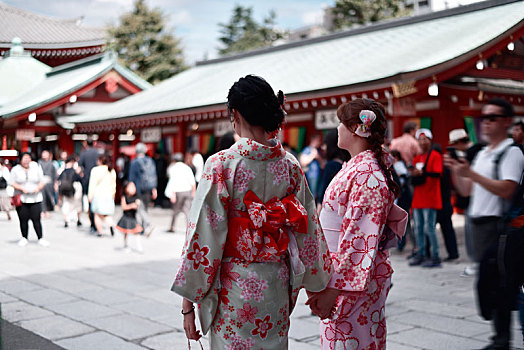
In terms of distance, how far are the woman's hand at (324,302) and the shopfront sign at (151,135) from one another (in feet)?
54.2

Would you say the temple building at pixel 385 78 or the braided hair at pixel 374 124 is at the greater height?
the temple building at pixel 385 78

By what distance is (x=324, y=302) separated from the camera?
268 centimetres

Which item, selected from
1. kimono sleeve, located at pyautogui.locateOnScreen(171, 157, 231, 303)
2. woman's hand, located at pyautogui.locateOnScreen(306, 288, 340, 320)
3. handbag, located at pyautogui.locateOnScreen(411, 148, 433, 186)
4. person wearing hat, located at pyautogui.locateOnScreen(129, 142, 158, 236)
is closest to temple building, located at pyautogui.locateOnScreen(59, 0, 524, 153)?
handbag, located at pyautogui.locateOnScreen(411, 148, 433, 186)

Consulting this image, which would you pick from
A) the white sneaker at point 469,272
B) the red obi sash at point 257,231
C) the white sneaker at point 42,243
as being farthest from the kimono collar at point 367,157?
the white sneaker at point 42,243

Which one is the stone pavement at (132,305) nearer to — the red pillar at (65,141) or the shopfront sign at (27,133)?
the shopfront sign at (27,133)

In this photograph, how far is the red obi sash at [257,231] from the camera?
2.29m

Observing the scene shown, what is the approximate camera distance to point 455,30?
12453mm

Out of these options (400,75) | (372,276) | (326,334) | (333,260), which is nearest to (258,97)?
(333,260)

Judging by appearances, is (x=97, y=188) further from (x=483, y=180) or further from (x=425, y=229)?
(x=483, y=180)

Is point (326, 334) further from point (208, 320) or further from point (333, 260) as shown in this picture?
point (208, 320)

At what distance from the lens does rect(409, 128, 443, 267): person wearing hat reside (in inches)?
287

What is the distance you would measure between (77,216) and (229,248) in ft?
35.3

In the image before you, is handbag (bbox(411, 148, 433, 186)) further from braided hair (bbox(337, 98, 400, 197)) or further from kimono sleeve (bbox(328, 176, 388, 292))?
kimono sleeve (bbox(328, 176, 388, 292))

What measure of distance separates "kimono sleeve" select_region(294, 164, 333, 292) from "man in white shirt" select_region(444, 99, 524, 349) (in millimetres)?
980
